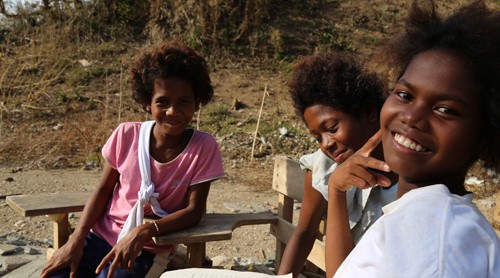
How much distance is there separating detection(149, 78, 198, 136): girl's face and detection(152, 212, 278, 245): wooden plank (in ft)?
1.59

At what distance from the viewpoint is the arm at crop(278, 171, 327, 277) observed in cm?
258

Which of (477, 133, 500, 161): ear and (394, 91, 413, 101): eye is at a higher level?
(394, 91, 413, 101): eye

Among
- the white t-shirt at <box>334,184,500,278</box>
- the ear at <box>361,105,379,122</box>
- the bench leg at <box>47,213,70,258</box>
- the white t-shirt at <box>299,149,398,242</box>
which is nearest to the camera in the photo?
the white t-shirt at <box>334,184,500,278</box>

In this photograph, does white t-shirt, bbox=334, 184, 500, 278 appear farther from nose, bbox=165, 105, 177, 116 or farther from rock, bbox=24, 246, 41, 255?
rock, bbox=24, 246, 41, 255

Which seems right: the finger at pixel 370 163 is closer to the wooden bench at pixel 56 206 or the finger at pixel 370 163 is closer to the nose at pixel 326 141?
the nose at pixel 326 141

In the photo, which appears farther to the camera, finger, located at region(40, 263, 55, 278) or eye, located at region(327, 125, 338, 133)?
finger, located at region(40, 263, 55, 278)

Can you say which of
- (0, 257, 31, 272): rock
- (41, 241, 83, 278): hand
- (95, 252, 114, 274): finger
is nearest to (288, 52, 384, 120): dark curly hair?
(95, 252, 114, 274): finger

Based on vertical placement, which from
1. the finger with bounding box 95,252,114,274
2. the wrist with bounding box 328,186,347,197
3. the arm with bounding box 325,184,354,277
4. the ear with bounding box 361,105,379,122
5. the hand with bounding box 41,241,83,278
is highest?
the ear with bounding box 361,105,379,122

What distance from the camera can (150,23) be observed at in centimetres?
1199

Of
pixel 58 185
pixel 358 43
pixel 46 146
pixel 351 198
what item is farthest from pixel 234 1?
pixel 351 198

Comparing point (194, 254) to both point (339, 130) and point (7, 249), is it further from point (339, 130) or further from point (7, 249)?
point (7, 249)

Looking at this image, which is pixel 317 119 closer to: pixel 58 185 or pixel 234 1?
pixel 58 185

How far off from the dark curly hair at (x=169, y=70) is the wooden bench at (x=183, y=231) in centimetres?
66

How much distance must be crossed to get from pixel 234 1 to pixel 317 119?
958 centimetres
